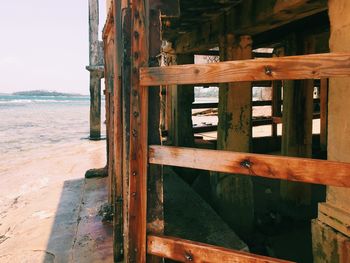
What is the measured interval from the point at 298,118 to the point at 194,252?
384 centimetres

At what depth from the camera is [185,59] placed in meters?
7.00

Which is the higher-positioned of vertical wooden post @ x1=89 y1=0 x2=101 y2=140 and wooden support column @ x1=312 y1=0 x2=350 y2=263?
vertical wooden post @ x1=89 y1=0 x2=101 y2=140

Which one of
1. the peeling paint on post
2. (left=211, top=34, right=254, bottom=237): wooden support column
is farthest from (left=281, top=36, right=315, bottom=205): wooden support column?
the peeling paint on post

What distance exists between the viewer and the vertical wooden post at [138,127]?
2.38 m

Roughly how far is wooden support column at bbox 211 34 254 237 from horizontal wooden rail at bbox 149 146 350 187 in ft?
8.49

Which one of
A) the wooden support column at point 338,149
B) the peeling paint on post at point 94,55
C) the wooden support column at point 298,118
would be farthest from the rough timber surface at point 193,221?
the peeling paint on post at point 94,55

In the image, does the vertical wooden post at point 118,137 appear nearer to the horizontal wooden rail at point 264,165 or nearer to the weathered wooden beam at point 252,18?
the horizontal wooden rail at point 264,165

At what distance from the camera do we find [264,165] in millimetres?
1952

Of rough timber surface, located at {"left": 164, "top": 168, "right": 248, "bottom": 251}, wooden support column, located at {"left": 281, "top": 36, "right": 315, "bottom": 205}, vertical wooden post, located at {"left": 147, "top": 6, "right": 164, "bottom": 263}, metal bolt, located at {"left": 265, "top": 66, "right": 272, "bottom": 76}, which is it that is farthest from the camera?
wooden support column, located at {"left": 281, "top": 36, "right": 315, "bottom": 205}

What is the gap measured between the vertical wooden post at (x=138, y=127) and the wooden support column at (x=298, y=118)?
3.74 meters

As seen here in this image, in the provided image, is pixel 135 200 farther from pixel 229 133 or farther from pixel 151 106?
pixel 229 133

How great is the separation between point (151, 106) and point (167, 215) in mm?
1989

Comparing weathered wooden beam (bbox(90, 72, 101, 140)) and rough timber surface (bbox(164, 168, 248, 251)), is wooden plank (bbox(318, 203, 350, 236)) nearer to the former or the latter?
rough timber surface (bbox(164, 168, 248, 251))

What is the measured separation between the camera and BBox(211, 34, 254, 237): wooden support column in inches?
184
